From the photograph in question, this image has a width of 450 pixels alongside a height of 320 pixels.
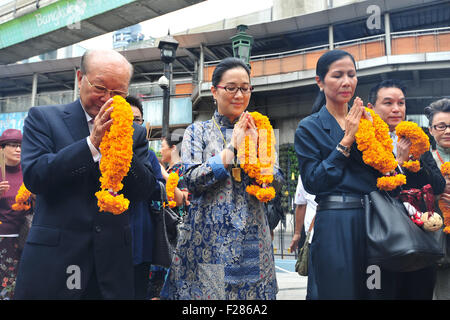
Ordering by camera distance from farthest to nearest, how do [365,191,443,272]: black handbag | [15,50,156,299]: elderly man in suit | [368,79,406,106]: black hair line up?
[368,79,406,106]: black hair < [365,191,443,272]: black handbag < [15,50,156,299]: elderly man in suit

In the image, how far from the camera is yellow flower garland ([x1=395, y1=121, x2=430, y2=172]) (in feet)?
6.90

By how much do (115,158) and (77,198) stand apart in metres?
0.29

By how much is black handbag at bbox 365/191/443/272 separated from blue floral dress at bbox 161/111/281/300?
1.97 ft

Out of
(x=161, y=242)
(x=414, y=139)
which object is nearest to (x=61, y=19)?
(x=161, y=242)

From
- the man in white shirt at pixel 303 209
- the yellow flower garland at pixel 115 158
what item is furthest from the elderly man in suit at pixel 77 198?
the man in white shirt at pixel 303 209

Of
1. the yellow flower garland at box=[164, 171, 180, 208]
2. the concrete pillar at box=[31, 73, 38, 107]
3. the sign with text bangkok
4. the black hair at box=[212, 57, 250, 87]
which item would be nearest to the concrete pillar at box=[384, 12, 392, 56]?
the sign with text bangkok

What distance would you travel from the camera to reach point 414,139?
6.98 ft

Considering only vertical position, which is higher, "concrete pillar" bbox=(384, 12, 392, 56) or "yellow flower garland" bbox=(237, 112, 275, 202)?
"concrete pillar" bbox=(384, 12, 392, 56)

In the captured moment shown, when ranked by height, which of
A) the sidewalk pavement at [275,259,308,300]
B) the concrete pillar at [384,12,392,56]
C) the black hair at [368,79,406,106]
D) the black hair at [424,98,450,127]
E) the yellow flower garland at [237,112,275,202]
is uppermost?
the concrete pillar at [384,12,392,56]

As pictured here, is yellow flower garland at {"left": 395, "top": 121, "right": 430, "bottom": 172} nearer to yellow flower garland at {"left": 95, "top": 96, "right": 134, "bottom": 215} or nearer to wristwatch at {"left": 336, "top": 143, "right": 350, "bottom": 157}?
wristwatch at {"left": 336, "top": 143, "right": 350, "bottom": 157}

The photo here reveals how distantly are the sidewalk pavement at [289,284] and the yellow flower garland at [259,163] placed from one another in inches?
99.7

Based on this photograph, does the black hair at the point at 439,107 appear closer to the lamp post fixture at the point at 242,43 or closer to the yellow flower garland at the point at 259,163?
the yellow flower garland at the point at 259,163
